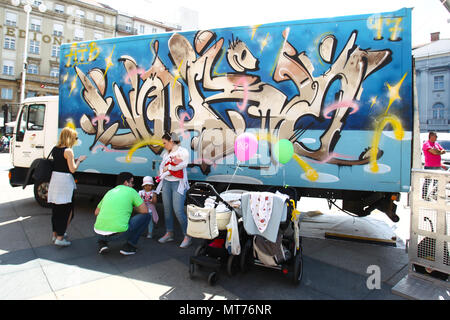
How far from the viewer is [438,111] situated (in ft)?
117

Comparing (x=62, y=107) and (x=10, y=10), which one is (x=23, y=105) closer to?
(x=62, y=107)

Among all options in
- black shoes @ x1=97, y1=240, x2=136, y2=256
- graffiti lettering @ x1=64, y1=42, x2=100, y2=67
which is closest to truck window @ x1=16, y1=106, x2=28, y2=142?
graffiti lettering @ x1=64, y1=42, x2=100, y2=67

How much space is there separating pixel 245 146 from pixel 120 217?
7.20ft

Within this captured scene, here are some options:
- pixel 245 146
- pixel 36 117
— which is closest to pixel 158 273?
pixel 245 146

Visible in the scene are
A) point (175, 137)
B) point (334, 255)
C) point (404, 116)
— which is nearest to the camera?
point (404, 116)

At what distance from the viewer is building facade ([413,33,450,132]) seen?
34.7 meters

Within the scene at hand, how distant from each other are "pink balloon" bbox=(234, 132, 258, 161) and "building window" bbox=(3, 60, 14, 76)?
146ft

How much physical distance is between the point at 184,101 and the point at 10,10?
4630cm

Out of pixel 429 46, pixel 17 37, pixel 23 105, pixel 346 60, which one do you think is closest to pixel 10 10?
pixel 17 37

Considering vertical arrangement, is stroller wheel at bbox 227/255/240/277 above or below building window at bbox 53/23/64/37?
below

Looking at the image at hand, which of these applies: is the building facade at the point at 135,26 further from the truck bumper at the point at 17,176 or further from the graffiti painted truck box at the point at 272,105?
the graffiti painted truck box at the point at 272,105

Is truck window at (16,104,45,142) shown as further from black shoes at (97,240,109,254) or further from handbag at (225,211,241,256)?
handbag at (225,211,241,256)

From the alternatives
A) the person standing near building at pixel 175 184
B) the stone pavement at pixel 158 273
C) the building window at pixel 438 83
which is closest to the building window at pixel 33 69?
the stone pavement at pixel 158 273

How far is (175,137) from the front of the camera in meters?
4.54
